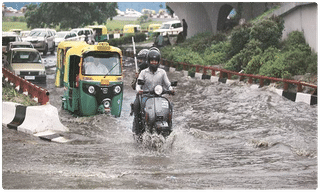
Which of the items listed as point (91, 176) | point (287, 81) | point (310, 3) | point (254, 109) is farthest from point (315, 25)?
point (91, 176)

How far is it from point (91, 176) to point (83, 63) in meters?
7.02

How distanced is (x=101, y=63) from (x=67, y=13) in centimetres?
4820

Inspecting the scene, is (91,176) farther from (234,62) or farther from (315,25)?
(234,62)

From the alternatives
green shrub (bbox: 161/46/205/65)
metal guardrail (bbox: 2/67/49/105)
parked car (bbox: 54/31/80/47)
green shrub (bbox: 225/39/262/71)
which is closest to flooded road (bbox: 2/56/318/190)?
metal guardrail (bbox: 2/67/49/105)

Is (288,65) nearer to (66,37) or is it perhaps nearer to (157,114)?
(157,114)

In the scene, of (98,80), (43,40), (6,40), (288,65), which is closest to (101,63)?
(98,80)

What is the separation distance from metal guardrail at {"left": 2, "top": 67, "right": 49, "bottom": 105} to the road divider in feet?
2.17

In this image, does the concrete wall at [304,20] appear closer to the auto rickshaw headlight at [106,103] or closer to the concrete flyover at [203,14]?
the auto rickshaw headlight at [106,103]

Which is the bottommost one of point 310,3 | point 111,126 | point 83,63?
point 111,126

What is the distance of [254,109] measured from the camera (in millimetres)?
15375

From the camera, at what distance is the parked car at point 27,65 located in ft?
75.8

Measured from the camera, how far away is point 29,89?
15.2 metres

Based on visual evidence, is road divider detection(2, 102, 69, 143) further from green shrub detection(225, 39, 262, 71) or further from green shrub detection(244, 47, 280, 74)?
green shrub detection(225, 39, 262, 71)

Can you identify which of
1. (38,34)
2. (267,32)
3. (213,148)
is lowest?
(213,148)
